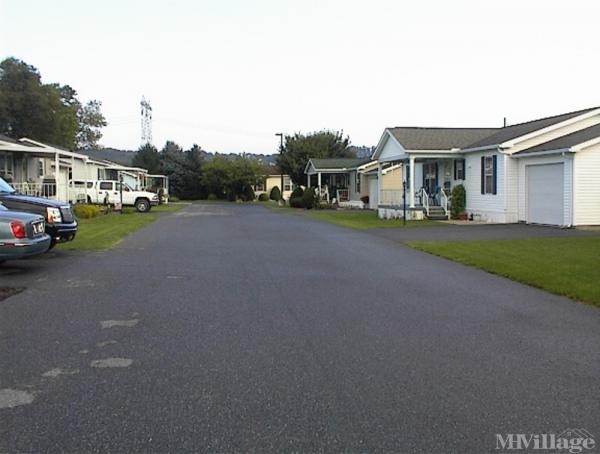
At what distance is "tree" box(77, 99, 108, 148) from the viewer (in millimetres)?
94938

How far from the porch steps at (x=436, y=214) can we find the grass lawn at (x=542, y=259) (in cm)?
1132

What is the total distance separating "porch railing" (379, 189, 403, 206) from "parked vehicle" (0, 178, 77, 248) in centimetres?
2014

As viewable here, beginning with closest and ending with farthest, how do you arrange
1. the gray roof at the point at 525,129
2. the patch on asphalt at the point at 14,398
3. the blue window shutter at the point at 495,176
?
the patch on asphalt at the point at 14,398, the blue window shutter at the point at 495,176, the gray roof at the point at 525,129

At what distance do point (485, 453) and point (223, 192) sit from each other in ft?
237

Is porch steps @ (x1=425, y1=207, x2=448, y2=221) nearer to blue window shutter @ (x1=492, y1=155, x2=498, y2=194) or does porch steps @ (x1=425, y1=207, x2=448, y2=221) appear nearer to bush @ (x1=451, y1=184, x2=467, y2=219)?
bush @ (x1=451, y1=184, x2=467, y2=219)

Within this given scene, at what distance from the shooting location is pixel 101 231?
71.1ft

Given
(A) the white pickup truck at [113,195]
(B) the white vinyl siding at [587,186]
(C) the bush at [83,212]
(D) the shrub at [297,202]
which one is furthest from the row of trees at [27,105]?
(B) the white vinyl siding at [587,186]

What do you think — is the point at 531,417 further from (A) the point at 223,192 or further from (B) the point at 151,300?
(A) the point at 223,192

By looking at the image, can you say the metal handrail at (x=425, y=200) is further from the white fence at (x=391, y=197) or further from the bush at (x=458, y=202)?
the white fence at (x=391, y=197)

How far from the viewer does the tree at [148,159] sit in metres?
78.9

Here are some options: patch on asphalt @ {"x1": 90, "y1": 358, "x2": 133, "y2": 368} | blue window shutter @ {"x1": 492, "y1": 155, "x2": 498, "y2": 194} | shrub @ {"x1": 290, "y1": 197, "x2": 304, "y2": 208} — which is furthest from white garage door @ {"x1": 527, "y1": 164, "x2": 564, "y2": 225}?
shrub @ {"x1": 290, "y1": 197, "x2": 304, "y2": 208}

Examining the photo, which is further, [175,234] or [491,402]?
[175,234]

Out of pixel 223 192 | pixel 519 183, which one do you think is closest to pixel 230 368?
pixel 519 183

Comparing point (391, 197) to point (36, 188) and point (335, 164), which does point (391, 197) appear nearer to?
point (335, 164)
